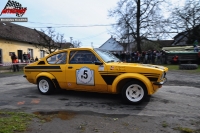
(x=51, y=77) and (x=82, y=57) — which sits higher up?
(x=82, y=57)

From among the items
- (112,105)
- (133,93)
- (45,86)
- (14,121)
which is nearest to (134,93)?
(133,93)

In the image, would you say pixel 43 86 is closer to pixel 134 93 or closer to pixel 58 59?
pixel 58 59

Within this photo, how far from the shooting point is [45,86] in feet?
22.9

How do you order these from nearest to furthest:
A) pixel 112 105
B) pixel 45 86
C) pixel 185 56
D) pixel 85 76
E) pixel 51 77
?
pixel 112 105
pixel 85 76
pixel 51 77
pixel 45 86
pixel 185 56

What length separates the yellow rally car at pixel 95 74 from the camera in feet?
17.5

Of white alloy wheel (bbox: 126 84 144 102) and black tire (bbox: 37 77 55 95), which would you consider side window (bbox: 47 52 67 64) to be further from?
white alloy wheel (bbox: 126 84 144 102)

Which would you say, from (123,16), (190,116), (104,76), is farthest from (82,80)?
(123,16)

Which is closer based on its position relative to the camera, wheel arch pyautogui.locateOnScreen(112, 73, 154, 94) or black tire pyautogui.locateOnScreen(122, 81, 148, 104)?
wheel arch pyautogui.locateOnScreen(112, 73, 154, 94)

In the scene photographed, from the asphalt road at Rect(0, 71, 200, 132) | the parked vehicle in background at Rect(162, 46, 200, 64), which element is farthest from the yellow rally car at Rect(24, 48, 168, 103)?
the parked vehicle in background at Rect(162, 46, 200, 64)

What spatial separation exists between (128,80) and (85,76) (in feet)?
4.61

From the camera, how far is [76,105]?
553 cm

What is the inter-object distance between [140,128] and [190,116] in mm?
1556

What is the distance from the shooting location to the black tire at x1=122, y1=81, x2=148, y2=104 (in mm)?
5422

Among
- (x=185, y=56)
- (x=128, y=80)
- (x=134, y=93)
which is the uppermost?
(x=185, y=56)
